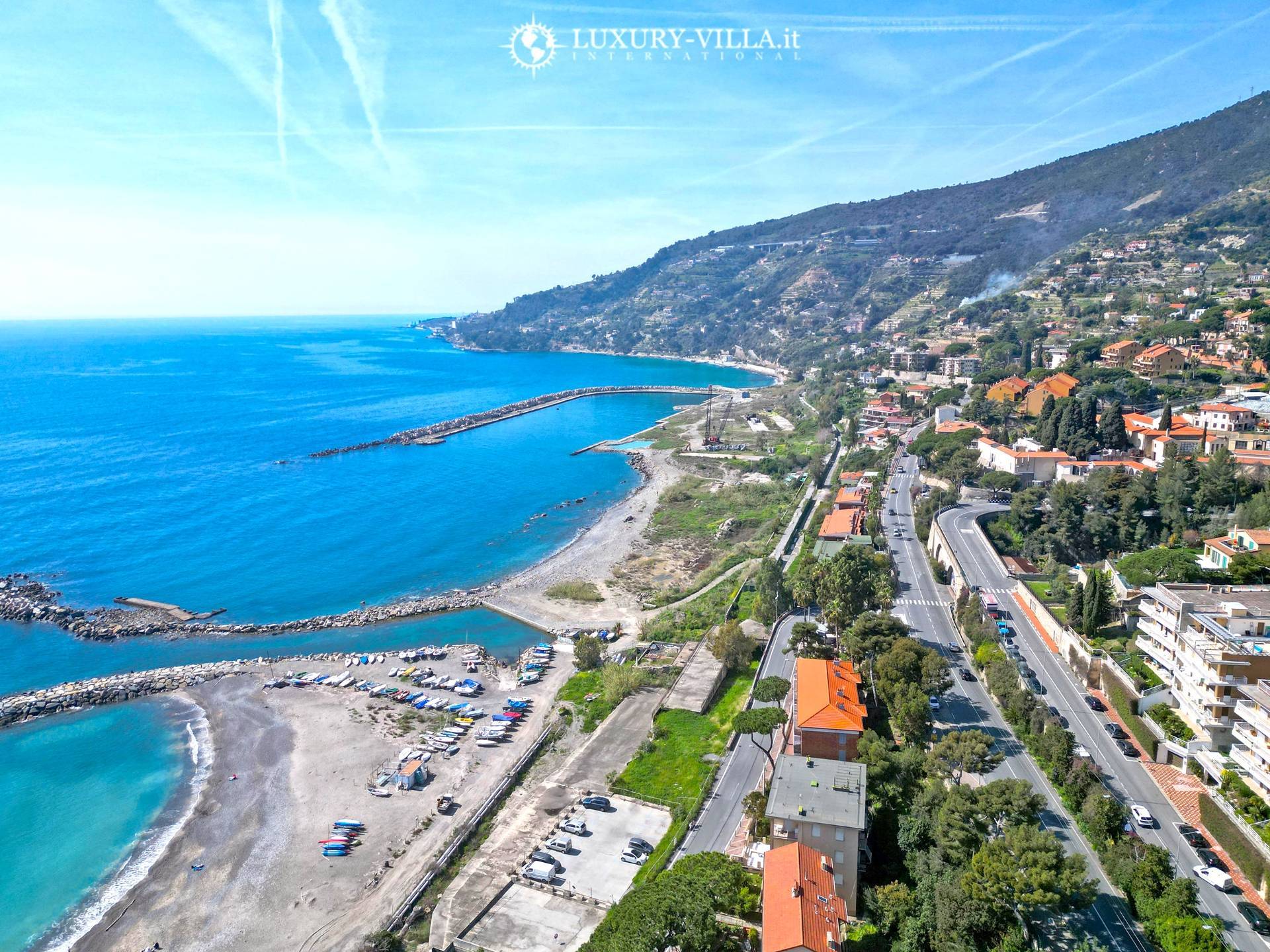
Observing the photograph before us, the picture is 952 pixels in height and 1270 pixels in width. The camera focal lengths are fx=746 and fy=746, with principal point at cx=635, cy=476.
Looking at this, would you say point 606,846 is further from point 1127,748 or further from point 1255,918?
point 1127,748

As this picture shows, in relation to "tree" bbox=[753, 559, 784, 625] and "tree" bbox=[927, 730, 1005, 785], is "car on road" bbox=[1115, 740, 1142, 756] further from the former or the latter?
Answer: "tree" bbox=[753, 559, 784, 625]

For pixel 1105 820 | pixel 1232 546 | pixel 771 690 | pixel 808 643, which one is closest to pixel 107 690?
pixel 771 690

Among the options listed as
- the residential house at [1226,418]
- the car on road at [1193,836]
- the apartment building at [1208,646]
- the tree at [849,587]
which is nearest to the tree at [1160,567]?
the apartment building at [1208,646]

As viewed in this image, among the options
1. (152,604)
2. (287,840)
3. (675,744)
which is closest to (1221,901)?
(675,744)

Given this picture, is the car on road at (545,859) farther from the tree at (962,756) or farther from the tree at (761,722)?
the tree at (962,756)

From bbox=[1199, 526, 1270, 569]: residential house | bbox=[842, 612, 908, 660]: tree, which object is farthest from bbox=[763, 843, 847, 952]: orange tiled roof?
bbox=[1199, 526, 1270, 569]: residential house
